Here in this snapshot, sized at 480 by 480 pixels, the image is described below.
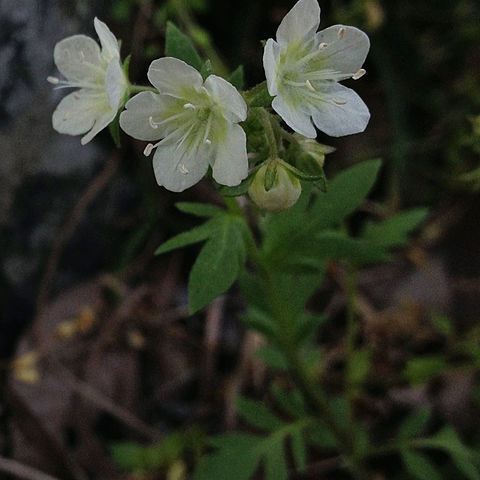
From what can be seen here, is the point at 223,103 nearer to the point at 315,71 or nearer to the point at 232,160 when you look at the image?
the point at 232,160

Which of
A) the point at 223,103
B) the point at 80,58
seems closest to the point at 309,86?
the point at 223,103

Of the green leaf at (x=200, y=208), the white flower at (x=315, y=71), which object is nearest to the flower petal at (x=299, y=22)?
the white flower at (x=315, y=71)

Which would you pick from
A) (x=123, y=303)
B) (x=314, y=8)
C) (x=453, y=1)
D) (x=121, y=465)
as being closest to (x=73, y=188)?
(x=123, y=303)

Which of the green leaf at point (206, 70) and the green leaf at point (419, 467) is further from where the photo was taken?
the green leaf at point (419, 467)

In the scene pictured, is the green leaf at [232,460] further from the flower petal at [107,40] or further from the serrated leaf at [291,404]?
the flower petal at [107,40]

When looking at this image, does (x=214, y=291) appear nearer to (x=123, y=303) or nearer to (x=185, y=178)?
(x=185, y=178)

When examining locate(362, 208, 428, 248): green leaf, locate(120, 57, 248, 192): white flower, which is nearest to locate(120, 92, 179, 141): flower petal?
locate(120, 57, 248, 192): white flower

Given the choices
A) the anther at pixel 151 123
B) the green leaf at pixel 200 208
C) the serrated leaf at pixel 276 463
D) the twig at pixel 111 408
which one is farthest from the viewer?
the twig at pixel 111 408
